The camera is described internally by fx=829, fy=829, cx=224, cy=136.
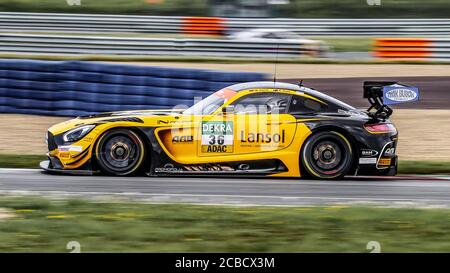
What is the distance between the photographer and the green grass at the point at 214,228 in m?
6.71

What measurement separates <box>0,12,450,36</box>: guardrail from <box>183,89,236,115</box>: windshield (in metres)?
19.5

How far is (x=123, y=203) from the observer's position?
8.55 metres

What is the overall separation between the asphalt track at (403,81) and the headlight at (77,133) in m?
7.65

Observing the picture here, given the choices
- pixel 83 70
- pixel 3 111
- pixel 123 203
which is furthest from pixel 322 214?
pixel 3 111

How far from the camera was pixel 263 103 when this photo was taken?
11.0 meters

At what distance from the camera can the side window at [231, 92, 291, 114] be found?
10961 mm

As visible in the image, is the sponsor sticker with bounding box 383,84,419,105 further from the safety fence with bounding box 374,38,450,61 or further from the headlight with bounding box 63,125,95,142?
the safety fence with bounding box 374,38,450,61

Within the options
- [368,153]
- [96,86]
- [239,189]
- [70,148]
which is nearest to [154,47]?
[96,86]

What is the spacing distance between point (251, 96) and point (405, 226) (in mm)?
3917

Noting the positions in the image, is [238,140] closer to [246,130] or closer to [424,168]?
[246,130]

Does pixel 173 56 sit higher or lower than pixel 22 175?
higher

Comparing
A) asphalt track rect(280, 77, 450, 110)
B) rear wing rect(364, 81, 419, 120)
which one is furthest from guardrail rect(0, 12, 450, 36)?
rear wing rect(364, 81, 419, 120)

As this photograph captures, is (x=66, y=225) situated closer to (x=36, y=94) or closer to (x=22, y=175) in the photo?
(x=22, y=175)
